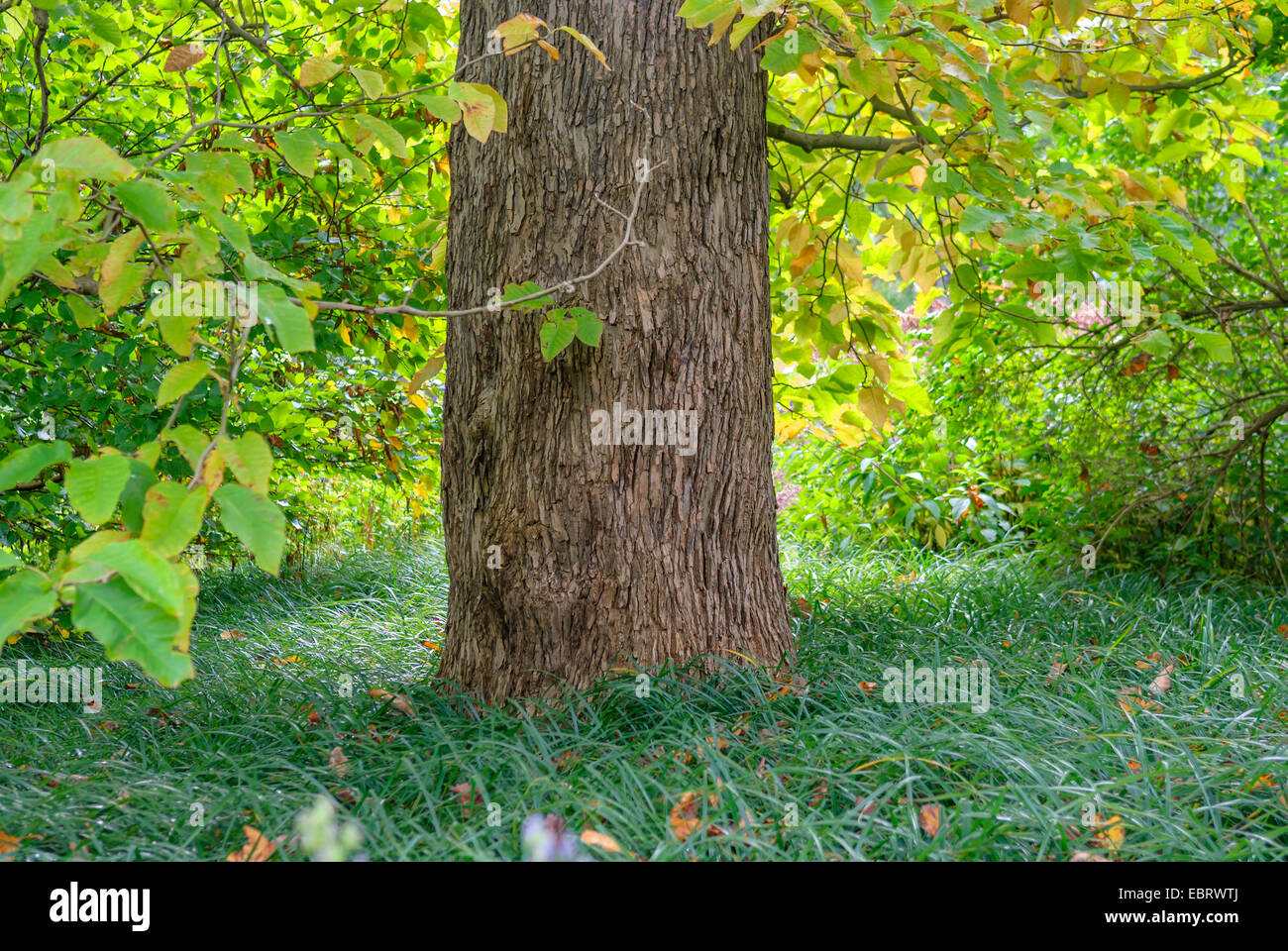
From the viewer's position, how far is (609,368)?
2.74m

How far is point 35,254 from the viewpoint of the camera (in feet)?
4.80

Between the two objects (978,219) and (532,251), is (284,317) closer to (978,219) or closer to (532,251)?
(532,251)

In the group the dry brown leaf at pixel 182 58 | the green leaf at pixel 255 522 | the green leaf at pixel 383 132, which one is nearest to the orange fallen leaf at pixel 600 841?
the green leaf at pixel 255 522

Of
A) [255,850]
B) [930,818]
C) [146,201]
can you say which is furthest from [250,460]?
[930,818]

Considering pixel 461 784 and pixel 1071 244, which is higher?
pixel 1071 244

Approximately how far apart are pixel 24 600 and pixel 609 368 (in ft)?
5.74

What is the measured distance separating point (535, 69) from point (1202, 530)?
3943 millimetres

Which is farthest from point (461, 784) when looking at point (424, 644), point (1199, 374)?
point (1199, 374)

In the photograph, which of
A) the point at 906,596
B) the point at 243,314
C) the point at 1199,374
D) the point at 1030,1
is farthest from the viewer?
the point at 1199,374

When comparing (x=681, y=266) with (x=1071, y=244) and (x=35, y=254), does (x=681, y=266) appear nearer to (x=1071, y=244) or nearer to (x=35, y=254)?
(x=1071, y=244)

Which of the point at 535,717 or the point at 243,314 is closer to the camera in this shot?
the point at 243,314

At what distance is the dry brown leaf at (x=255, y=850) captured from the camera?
6.41 ft

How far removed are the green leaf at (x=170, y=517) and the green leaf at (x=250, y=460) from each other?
0.30 ft

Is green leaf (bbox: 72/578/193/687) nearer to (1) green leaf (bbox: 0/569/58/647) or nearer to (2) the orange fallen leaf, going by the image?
(1) green leaf (bbox: 0/569/58/647)
